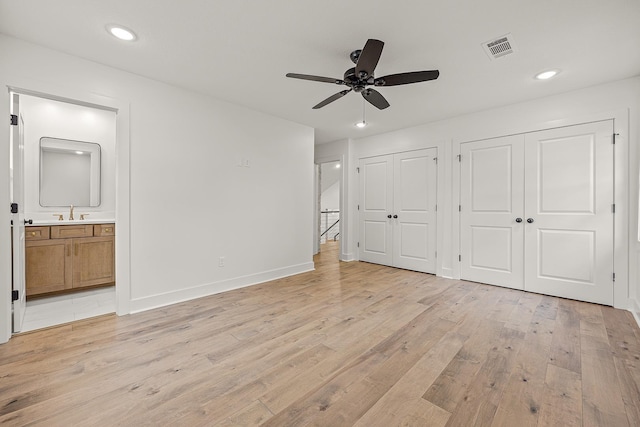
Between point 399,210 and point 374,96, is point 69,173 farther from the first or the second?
point 399,210

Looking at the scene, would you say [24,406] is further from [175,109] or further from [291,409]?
[175,109]

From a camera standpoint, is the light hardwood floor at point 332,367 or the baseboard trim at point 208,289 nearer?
the light hardwood floor at point 332,367

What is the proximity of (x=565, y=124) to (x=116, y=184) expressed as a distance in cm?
513

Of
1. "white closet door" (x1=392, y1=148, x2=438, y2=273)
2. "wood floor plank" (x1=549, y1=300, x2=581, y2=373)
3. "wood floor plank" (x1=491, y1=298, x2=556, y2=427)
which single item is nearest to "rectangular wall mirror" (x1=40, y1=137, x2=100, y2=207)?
"white closet door" (x1=392, y1=148, x2=438, y2=273)

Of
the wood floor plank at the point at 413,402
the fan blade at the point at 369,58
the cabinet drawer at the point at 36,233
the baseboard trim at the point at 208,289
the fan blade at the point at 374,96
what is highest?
the fan blade at the point at 369,58

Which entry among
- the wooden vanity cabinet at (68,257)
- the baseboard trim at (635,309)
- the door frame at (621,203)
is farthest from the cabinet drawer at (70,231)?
the door frame at (621,203)

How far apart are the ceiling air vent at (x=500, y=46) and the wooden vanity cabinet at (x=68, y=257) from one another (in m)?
4.84

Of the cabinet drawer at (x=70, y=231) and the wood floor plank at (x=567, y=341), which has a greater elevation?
the cabinet drawer at (x=70, y=231)

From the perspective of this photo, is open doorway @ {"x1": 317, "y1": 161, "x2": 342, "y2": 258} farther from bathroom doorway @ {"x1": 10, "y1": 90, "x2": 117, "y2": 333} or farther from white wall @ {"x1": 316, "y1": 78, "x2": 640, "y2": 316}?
bathroom doorway @ {"x1": 10, "y1": 90, "x2": 117, "y2": 333}

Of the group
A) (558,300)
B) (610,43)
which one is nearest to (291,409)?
(558,300)

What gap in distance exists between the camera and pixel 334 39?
224 centimetres

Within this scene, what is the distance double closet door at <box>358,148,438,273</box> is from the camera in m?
4.52

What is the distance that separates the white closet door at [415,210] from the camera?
4.48 m

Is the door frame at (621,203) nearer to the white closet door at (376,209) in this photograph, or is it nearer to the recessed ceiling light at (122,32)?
the white closet door at (376,209)
